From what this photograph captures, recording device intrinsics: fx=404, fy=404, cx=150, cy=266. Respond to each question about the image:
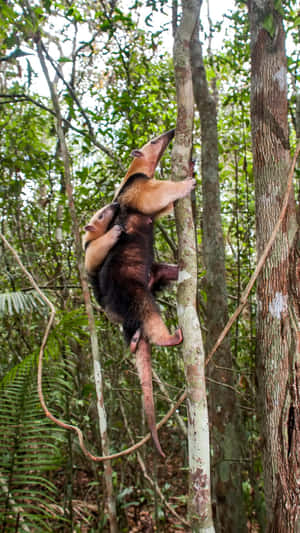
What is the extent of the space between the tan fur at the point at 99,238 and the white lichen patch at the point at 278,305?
1.23m

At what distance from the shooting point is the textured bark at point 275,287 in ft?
7.43

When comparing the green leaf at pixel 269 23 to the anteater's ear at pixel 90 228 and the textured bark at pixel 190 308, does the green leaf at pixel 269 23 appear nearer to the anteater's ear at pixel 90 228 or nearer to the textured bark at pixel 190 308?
the textured bark at pixel 190 308

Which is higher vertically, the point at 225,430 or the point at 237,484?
the point at 225,430

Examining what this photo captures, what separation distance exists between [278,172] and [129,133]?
211 cm

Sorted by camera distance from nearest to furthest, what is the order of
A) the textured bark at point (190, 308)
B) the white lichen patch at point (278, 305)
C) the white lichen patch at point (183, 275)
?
the textured bark at point (190, 308)
the white lichen patch at point (183, 275)
the white lichen patch at point (278, 305)

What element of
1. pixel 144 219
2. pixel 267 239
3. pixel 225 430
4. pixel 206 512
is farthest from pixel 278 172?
pixel 225 430

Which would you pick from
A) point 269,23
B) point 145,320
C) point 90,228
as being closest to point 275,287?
point 145,320

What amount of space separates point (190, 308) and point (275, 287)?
0.67 meters

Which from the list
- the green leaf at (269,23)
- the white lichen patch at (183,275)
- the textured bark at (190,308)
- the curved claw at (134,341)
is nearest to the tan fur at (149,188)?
the textured bark at (190,308)

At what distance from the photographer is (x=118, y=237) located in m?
3.04

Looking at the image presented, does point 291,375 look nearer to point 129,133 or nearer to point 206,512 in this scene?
point 206,512

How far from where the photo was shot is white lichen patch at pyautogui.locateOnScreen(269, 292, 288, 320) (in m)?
2.42

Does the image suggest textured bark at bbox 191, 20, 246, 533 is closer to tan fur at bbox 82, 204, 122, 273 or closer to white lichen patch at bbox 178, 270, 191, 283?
tan fur at bbox 82, 204, 122, 273

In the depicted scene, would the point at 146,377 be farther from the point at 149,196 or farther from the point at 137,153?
the point at 137,153
